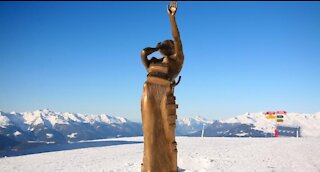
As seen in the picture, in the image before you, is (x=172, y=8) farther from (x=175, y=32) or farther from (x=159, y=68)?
(x=159, y=68)

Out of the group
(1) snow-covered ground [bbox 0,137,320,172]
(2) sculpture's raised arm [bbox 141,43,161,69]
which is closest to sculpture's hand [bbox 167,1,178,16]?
(2) sculpture's raised arm [bbox 141,43,161,69]

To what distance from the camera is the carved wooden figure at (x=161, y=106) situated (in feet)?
26.8

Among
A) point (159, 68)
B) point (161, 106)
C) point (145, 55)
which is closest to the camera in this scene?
point (161, 106)

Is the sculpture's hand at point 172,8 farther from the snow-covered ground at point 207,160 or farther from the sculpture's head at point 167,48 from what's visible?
the snow-covered ground at point 207,160

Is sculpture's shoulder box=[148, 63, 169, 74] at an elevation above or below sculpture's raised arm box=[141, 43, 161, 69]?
below

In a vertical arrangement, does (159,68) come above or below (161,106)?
above

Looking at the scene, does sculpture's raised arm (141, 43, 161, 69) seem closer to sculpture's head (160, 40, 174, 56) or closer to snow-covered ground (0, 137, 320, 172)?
sculpture's head (160, 40, 174, 56)

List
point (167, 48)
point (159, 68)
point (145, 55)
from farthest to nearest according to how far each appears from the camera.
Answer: point (167, 48), point (145, 55), point (159, 68)

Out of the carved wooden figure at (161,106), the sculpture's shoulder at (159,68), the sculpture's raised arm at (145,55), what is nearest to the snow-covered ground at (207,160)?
the carved wooden figure at (161,106)

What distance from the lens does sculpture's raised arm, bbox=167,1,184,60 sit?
28.8 ft

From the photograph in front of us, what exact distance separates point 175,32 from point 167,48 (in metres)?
0.51

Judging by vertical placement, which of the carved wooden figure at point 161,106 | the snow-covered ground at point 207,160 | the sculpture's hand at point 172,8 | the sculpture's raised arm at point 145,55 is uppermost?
the sculpture's hand at point 172,8

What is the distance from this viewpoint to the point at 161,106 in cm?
842

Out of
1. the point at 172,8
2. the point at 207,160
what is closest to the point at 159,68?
the point at 172,8
